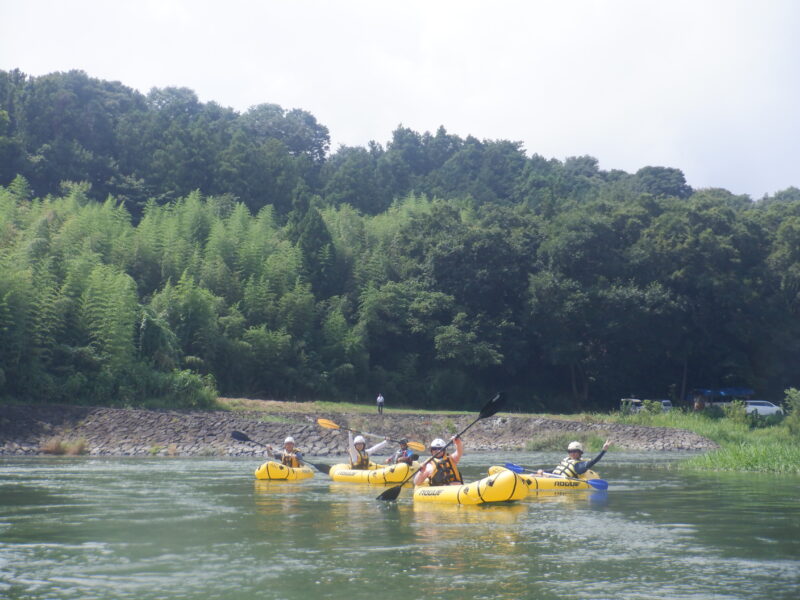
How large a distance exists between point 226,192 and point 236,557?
5368 centimetres

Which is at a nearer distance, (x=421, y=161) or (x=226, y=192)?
(x=226, y=192)

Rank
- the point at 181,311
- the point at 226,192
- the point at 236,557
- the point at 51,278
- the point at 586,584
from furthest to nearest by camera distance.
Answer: the point at 226,192, the point at 181,311, the point at 51,278, the point at 236,557, the point at 586,584

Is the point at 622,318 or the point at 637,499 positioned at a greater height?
the point at 622,318

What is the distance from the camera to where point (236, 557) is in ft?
36.2

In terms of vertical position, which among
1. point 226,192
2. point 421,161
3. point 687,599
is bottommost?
point 687,599

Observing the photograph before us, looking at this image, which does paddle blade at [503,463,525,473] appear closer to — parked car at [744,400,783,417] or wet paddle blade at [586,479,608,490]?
wet paddle blade at [586,479,608,490]

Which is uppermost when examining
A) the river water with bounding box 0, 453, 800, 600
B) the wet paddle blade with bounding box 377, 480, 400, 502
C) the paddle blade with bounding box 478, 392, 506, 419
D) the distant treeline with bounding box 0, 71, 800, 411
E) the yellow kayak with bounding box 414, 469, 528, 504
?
the distant treeline with bounding box 0, 71, 800, 411

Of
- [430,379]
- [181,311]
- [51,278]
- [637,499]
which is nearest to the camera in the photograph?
[637,499]

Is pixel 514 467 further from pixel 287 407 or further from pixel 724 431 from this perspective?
pixel 287 407

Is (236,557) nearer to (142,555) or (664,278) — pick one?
(142,555)

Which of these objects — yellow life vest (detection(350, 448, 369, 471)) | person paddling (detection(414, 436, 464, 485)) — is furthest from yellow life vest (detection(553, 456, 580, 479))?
yellow life vest (detection(350, 448, 369, 471))

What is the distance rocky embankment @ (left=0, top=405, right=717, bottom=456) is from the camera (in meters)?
29.4

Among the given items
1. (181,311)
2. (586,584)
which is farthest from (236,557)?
(181,311)

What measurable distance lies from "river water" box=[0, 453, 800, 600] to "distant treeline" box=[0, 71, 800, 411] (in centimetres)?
1757
